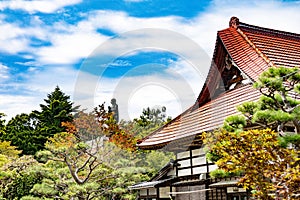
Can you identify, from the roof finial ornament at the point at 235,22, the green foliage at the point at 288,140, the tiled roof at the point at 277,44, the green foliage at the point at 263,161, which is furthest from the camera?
the roof finial ornament at the point at 235,22

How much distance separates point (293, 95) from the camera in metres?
7.51

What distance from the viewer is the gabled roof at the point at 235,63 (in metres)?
8.56

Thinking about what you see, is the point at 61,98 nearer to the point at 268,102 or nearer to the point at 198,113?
the point at 198,113

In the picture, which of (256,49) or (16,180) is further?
(16,180)

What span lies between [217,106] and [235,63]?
3.76 ft

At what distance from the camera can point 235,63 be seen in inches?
355

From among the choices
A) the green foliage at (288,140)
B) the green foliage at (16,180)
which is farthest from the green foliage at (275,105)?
the green foliage at (16,180)

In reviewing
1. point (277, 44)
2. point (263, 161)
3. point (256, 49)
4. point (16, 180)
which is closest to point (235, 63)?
point (256, 49)

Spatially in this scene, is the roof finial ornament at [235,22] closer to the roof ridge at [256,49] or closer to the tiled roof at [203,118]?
the roof ridge at [256,49]

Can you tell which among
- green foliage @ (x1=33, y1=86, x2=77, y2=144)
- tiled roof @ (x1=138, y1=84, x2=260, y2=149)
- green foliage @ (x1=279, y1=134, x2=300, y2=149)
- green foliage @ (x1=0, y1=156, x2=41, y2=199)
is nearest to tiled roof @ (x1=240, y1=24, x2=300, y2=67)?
tiled roof @ (x1=138, y1=84, x2=260, y2=149)

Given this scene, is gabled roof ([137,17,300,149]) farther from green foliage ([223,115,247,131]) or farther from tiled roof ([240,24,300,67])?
green foliage ([223,115,247,131])

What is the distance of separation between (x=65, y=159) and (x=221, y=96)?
5.80 m

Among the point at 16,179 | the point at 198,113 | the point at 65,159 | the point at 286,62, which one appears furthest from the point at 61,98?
the point at 286,62

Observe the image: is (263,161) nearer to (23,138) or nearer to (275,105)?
(275,105)
